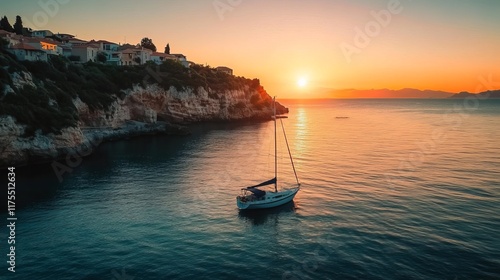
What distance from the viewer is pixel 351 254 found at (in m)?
28.3

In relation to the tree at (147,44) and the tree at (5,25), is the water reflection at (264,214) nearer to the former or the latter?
the tree at (5,25)

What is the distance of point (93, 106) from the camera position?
79.8 metres

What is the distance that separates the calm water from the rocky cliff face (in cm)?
424

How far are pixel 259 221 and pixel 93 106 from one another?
2341 inches

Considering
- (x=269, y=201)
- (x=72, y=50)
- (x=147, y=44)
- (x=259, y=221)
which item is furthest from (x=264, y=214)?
(x=147, y=44)

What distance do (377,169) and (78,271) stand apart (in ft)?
153

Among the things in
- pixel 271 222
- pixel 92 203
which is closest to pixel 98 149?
pixel 92 203

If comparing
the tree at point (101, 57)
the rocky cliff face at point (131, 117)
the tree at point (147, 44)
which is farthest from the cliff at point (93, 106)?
the tree at point (147, 44)

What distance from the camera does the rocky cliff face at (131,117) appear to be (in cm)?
5516

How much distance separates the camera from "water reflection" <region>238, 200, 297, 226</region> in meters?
36.7

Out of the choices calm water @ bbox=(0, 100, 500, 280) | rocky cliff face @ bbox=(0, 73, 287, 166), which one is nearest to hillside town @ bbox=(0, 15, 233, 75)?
rocky cliff face @ bbox=(0, 73, 287, 166)

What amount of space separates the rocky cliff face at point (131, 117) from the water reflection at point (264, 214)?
130 feet

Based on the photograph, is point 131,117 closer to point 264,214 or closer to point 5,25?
point 5,25

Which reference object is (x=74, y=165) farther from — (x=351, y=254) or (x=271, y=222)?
(x=351, y=254)
